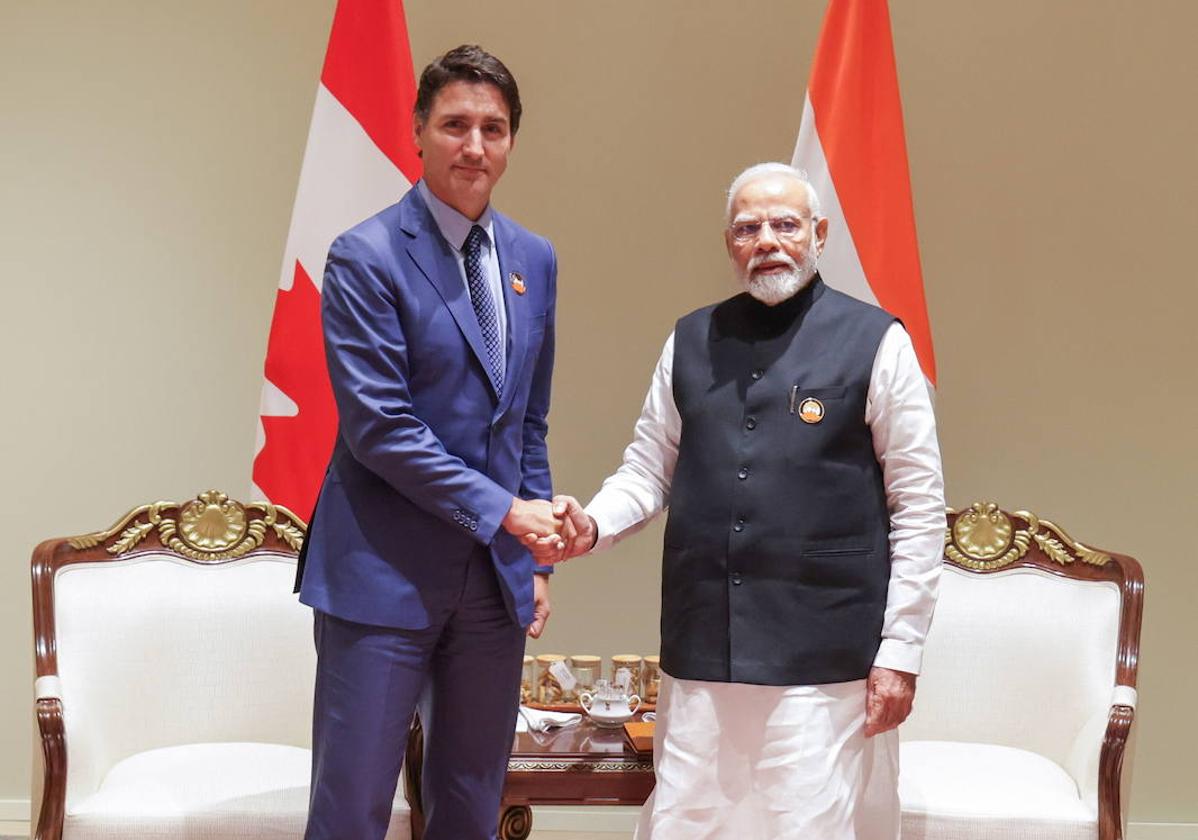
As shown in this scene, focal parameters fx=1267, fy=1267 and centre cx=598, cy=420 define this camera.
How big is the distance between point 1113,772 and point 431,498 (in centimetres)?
168

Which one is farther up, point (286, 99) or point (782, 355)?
point (286, 99)

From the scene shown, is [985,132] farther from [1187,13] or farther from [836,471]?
[836,471]

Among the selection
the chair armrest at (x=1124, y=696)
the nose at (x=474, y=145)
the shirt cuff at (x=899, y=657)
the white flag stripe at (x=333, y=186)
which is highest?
the white flag stripe at (x=333, y=186)

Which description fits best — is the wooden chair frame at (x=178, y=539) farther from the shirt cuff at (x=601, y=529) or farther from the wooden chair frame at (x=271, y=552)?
the shirt cuff at (x=601, y=529)

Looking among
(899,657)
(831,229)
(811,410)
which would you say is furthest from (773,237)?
(831,229)

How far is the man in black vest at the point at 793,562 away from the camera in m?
2.20

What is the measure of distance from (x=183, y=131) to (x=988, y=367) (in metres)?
2.63

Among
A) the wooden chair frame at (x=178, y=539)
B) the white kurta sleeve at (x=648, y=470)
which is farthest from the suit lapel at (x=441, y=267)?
the wooden chair frame at (x=178, y=539)

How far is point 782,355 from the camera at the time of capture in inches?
90.6

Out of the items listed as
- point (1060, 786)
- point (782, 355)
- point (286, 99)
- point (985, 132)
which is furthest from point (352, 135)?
point (1060, 786)

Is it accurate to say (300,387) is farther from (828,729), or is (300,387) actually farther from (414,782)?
(828,729)

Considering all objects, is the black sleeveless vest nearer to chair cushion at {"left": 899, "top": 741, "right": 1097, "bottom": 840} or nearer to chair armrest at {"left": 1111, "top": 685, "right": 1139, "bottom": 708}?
chair cushion at {"left": 899, "top": 741, "right": 1097, "bottom": 840}

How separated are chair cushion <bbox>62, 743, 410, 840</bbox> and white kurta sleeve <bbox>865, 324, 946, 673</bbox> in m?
1.12

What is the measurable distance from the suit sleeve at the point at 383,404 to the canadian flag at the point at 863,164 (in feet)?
5.50
